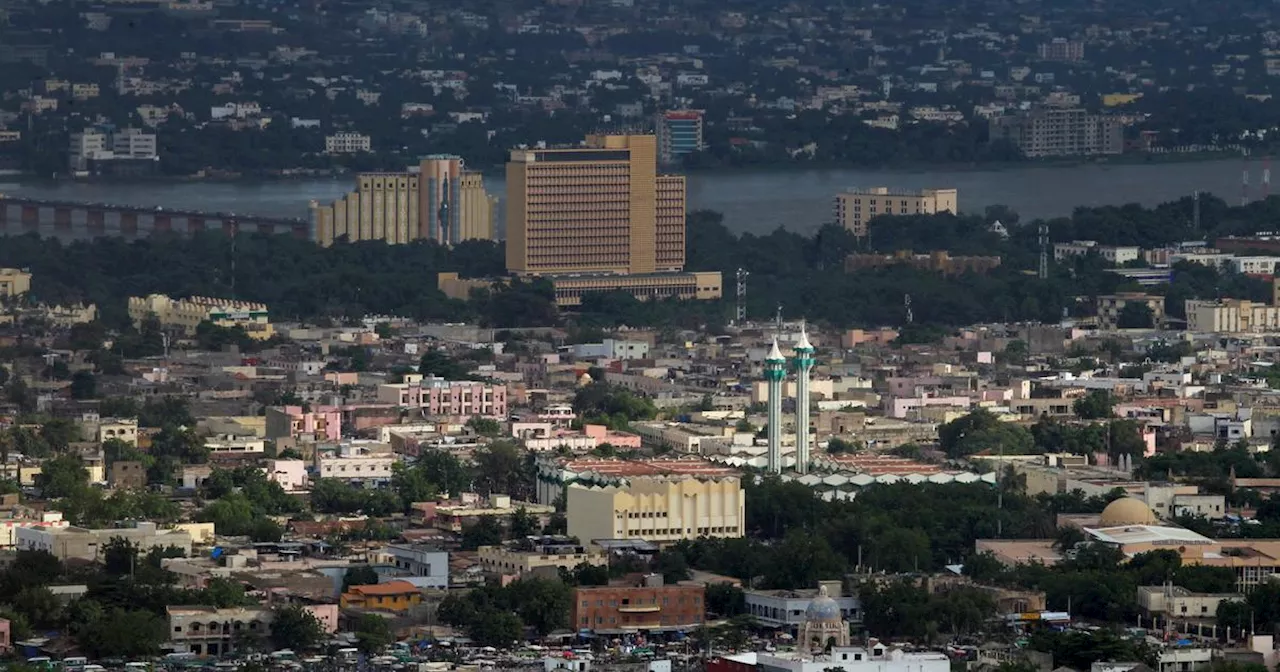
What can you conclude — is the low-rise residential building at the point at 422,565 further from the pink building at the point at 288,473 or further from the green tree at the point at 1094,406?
the green tree at the point at 1094,406

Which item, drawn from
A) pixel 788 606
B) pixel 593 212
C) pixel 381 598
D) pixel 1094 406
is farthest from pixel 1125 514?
pixel 593 212

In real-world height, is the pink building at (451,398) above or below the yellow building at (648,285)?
below

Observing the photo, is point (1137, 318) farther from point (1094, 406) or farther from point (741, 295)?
point (1094, 406)

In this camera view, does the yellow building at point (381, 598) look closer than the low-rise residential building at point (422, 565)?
Yes

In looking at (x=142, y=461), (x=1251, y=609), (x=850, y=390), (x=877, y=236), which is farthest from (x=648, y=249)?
(x=1251, y=609)

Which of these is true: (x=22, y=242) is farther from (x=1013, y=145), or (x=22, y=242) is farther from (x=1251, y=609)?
(x=1251, y=609)

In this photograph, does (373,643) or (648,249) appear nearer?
(373,643)

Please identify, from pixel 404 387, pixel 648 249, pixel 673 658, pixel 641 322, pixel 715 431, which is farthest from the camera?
pixel 648 249

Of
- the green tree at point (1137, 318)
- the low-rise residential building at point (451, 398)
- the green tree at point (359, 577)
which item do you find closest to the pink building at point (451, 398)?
the low-rise residential building at point (451, 398)
